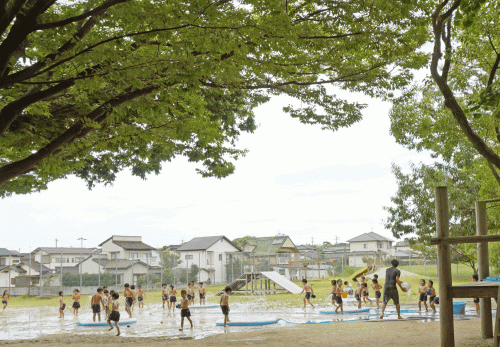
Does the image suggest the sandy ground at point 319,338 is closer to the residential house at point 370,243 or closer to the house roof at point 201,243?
the house roof at point 201,243

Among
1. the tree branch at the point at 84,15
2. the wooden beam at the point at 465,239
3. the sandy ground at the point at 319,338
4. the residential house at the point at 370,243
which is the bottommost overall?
the sandy ground at the point at 319,338

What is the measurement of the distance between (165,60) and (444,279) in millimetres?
5902

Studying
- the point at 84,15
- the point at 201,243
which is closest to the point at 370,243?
the point at 201,243

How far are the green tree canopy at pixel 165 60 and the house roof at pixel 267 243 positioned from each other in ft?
162

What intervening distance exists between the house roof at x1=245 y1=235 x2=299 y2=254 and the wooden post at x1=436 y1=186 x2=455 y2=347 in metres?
52.7

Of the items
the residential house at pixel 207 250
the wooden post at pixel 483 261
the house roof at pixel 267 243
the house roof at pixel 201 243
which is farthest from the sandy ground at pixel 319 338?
the house roof at pixel 267 243

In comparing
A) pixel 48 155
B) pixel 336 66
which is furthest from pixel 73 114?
pixel 336 66

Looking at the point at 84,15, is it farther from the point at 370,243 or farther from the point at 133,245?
the point at 370,243

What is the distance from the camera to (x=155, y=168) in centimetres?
1677

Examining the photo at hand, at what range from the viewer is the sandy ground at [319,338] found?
35.5 ft

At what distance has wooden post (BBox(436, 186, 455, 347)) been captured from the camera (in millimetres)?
8039

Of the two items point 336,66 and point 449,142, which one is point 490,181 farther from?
point 336,66

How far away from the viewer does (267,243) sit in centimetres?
6397

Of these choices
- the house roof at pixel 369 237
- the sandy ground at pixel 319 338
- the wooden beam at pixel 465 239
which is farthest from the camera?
the house roof at pixel 369 237
